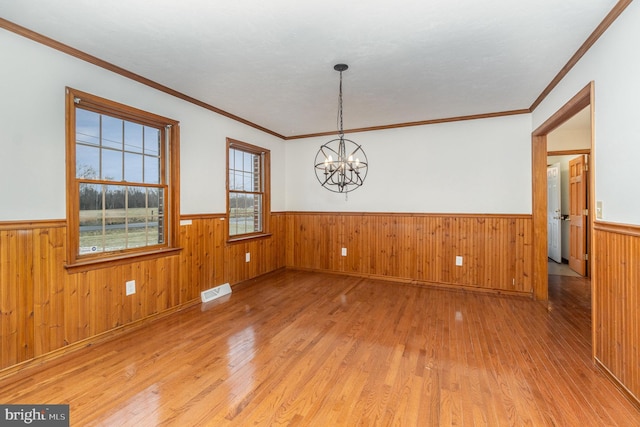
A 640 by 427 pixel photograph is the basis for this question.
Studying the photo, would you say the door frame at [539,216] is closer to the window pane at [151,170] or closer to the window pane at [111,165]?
the window pane at [151,170]

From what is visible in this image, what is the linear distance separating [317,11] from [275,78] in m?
1.14

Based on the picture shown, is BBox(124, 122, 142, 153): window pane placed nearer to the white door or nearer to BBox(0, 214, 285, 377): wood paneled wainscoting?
BBox(0, 214, 285, 377): wood paneled wainscoting

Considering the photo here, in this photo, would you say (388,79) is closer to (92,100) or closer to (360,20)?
(360,20)

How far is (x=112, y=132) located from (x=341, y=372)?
3.02 metres

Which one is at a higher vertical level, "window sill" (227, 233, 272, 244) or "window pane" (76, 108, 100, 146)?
"window pane" (76, 108, 100, 146)

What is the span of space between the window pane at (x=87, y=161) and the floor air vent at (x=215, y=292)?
5.99 ft

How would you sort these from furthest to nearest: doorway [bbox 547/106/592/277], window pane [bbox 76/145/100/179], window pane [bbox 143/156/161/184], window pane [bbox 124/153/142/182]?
doorway [bbox 547/106/592/277] < window pane [bbox 143/156/161/184] < window pane [bbox 124/153/142/182] < window pane [bbox 76/145/100/179]

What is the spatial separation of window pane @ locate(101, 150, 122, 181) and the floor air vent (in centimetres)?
169

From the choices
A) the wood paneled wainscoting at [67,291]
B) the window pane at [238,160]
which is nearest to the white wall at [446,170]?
the window pane at [238,160]

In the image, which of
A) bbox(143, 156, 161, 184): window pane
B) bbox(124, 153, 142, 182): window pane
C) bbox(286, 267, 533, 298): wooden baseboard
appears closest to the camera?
bbox(124, 153, 142, 182): window pane

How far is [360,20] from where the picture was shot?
6.94ft

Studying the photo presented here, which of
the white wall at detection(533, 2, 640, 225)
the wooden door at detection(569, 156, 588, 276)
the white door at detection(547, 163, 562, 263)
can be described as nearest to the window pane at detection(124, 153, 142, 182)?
the white wall at detection(533, 2, 640, 225)

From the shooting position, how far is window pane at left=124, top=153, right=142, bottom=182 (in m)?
3.05

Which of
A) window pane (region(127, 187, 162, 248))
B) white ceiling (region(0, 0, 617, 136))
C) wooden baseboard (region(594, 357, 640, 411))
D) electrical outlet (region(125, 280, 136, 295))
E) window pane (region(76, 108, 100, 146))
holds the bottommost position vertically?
wooden baseboard (region(594, 357, 640, 411))
